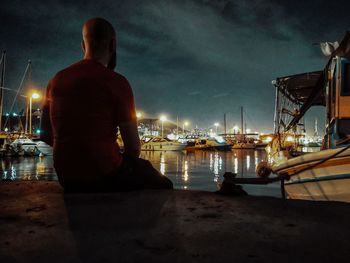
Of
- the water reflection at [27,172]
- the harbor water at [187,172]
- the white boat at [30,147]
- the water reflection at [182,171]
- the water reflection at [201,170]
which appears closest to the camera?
the harbor water at [187,172]

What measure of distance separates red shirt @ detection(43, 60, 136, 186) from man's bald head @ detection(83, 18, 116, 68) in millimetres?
210

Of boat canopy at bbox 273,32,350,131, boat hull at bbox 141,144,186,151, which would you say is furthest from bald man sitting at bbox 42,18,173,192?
boat hull at bbox 141,144,186,151

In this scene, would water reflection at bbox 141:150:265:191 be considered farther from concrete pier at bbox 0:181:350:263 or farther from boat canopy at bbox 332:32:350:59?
boat canopy at bbox 332:32:350:59

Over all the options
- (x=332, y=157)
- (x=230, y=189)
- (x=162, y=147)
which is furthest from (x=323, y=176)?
(x=162, y=147)

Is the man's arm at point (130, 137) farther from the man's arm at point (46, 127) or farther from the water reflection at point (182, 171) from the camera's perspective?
the water reflection at point (182, 171)

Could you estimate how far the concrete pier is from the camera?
1.60 m

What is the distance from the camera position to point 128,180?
10.4ft

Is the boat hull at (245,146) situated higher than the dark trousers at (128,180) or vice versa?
the boat hull at (245,146)

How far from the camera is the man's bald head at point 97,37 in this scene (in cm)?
293

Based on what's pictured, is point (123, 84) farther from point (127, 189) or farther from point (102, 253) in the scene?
point (102, 253)

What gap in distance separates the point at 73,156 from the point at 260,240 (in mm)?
1817

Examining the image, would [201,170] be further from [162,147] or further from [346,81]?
[162,147]

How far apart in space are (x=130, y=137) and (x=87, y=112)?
0.48m

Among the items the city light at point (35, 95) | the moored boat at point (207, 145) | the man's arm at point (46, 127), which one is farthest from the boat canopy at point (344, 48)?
the moored boat at point (207, 145)
